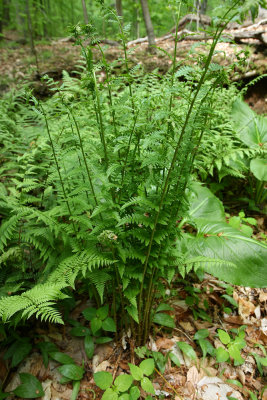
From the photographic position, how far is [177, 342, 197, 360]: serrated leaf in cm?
184

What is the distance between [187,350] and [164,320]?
265 mm

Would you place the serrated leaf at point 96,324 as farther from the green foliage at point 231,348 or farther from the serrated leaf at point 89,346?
the green foliage at point 231,348

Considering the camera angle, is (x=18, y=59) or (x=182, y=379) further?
(x=18, y=59)

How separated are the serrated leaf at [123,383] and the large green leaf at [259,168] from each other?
239cm

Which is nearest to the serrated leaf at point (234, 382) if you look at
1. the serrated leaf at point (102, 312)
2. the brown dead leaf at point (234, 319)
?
the brown dead leaf at point (234, 319)

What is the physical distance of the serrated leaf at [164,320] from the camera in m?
1.95

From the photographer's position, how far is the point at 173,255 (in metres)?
1.66

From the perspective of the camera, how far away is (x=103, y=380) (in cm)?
155

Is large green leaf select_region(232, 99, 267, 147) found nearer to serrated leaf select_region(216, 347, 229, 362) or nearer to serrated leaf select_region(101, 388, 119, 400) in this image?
serrated leaf select_region(216, 347, 229, 362)

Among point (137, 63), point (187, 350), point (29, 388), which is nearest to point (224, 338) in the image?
point (187, 350)

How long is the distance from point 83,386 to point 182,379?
72cm

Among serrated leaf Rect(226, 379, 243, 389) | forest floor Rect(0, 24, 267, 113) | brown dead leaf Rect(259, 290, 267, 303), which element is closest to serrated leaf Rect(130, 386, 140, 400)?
serrated leaf Rect(226, 379, 243, 389)

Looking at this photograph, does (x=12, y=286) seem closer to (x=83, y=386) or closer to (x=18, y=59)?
(x=83, y=386)

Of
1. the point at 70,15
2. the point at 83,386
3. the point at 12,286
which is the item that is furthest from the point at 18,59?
the point at 70,15
